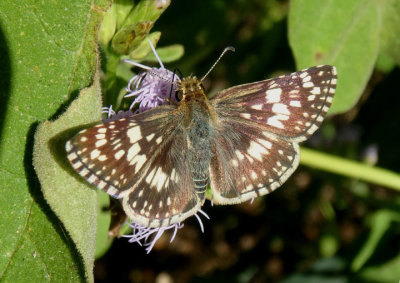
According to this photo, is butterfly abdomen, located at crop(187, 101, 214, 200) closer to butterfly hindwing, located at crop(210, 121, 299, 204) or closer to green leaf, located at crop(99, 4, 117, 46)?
butterfly hindwing, located at crop(210, 121, 299, 204)

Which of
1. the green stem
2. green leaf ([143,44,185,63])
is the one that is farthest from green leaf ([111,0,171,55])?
the green stem

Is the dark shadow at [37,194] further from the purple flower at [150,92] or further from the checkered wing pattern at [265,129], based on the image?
the checkered wing pattern at [265,129]

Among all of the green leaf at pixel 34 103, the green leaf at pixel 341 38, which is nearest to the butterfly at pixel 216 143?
the green leaf at pixel 34 103

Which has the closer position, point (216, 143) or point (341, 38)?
point (216, 143)

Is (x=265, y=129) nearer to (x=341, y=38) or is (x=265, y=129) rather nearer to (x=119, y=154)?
(x=119, y=154)

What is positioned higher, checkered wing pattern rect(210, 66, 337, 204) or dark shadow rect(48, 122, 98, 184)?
dark shadow rect(48, 122, 98, 184)

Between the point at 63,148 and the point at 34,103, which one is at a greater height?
the point at 34,103

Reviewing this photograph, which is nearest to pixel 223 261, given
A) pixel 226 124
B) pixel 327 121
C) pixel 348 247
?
pixel 348 247

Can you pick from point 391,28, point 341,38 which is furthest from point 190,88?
point 391,28
